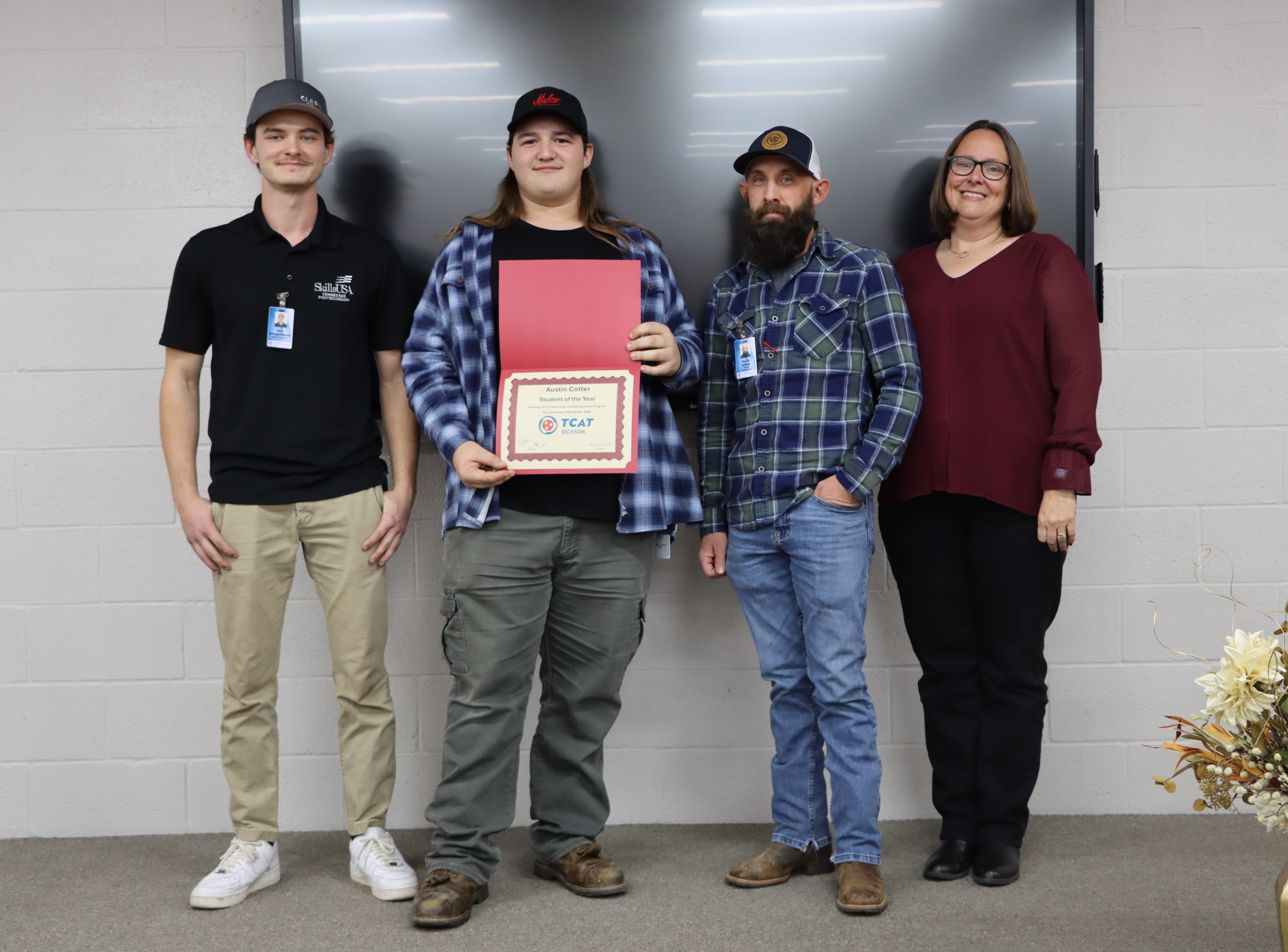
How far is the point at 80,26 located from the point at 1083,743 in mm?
3366

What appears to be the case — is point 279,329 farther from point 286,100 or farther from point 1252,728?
point 1252,728

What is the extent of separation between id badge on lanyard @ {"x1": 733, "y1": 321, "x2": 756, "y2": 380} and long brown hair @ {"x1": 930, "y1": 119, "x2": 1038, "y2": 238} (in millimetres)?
571

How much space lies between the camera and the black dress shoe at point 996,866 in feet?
7.18

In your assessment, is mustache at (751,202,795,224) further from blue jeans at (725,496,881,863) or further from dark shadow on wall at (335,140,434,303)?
dark shadow on wall at (335,140,434,303)

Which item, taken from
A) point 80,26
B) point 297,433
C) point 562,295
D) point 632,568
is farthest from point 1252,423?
point 80,26

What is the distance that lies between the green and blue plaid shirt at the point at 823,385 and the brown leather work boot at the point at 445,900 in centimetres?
99

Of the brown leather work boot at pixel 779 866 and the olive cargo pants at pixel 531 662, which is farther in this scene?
the brown leather work boot at pixel 779 866

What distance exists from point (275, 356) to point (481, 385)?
1.56 ft

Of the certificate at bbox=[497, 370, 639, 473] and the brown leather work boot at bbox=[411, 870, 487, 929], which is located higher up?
the certificate at bbox=[497, 370, 639, 473]

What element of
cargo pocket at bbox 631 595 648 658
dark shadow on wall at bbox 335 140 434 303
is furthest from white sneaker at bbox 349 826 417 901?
dark shadow on wall at bbox 335 140 434 303

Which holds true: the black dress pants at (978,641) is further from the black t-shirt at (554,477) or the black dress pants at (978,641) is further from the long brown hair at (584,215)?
the long brown hair at (584,215)

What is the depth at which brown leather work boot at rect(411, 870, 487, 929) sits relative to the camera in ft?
6.58

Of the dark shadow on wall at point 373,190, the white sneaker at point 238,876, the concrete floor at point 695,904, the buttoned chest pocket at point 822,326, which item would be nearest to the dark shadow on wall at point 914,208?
the buttoned chest pocket at point 822,326

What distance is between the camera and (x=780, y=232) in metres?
2.12
